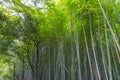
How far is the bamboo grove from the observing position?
194 inches

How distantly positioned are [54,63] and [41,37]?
3.67 feet

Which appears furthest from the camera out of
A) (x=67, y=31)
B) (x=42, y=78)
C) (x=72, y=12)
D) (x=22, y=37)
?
(x=42, y=78)

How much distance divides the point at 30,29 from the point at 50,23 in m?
0.73

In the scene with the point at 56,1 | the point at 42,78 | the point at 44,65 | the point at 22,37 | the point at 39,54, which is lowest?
the point at 42,78

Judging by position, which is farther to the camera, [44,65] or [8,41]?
[44,65]

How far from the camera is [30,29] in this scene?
6207 mm

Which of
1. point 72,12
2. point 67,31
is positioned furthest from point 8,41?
point 72,12

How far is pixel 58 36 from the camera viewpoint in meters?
6.02

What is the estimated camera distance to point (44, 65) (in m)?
7.04

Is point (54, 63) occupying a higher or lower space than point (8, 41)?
lower

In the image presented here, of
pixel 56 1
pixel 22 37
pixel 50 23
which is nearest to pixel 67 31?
pixel 50 23

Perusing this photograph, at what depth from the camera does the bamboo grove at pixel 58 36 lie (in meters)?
4.92

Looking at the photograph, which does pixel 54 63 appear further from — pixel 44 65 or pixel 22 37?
pixel 22 37

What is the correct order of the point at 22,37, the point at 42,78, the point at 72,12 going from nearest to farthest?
the point at 72,12 < the point at 22,37 < the point at 42,78
